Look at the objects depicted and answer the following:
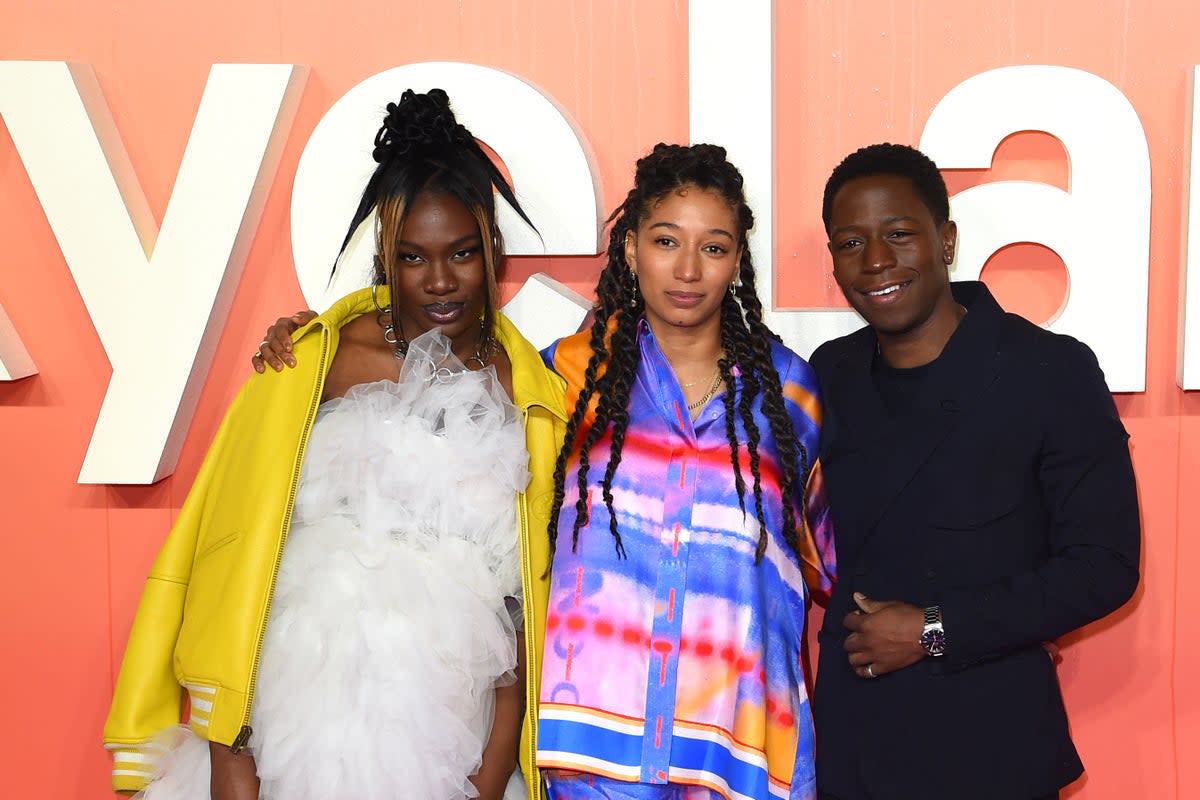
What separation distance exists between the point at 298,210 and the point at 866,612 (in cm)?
155

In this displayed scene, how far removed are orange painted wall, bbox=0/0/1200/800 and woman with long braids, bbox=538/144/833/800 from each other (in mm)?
507

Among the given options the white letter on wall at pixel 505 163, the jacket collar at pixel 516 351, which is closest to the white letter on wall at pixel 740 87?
the white letter on wall at pixel 505 163

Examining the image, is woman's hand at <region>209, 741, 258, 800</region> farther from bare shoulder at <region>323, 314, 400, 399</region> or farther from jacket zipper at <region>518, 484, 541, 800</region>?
bare shoulder at <region>323, 314, 400, 399</region>

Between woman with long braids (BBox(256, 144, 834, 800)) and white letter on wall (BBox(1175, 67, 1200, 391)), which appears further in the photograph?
white letter on wall (BBox(1175, 67, 1200, 391))

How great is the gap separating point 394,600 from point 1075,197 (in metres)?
1.72

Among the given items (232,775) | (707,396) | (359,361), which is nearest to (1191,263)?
(707,396)

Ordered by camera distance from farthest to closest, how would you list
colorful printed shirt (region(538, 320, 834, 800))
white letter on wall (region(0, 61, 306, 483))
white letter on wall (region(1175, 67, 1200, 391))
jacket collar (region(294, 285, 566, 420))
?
white letter on wall (region(0, 61, 306, 483)) < white letter on wall (region(1175, 67, 1200, 391)) < jacket collar (region(294, 285, 566, 420)) < colorful printed shirt (region(538, 320, 834, 800))

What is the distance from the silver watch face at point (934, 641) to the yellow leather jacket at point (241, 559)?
71 cm

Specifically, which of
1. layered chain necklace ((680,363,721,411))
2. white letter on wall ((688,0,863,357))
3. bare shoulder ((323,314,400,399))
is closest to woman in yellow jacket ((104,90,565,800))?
bare shoulder ((323,314,400,399))

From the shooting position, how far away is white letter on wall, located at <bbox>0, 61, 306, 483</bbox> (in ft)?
8.50

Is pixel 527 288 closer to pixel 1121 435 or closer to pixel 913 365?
pixel 913 365

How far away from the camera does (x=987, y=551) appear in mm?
2008

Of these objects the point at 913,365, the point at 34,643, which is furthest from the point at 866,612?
the point at 34,643

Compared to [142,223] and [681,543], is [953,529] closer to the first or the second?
[681,543]
